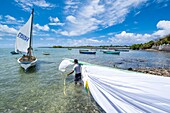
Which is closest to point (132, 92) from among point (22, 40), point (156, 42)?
point (22, 40)

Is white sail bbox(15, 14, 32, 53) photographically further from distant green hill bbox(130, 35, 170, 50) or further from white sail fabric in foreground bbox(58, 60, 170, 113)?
distant green hill bbox(130, 35, 170, 50)

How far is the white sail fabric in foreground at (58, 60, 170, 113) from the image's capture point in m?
3.39

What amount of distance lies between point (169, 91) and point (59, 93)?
8.77 meters

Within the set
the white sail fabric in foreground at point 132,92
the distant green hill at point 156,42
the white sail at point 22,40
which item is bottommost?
the white sail fabric in foreground at point 132,92

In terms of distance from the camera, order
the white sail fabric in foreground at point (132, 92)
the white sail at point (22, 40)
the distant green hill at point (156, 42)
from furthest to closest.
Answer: the distant green hill at point (156, 42), the white sail at point (22, 40), the white sail fabric in foreground at point (132, 92)

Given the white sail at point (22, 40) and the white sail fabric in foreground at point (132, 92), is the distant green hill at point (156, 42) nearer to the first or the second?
the white sail at point (22, 40)

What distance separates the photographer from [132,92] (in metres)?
3.88

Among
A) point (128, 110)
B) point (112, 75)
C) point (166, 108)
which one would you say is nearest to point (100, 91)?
point (112, 75)

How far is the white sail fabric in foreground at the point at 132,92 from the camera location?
3391mm

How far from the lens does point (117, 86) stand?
14.2 feet

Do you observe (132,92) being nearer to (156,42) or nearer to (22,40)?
(22,40)

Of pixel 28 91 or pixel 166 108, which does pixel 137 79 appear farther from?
pixel 28 91

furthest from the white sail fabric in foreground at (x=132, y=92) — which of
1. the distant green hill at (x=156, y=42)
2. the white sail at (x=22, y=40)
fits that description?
the distant green hill at (x=156, y=42)

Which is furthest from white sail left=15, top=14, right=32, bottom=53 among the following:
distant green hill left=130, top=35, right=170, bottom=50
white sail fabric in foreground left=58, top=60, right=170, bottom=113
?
distant green hill left=130, top=35, right=170, bottom=50
